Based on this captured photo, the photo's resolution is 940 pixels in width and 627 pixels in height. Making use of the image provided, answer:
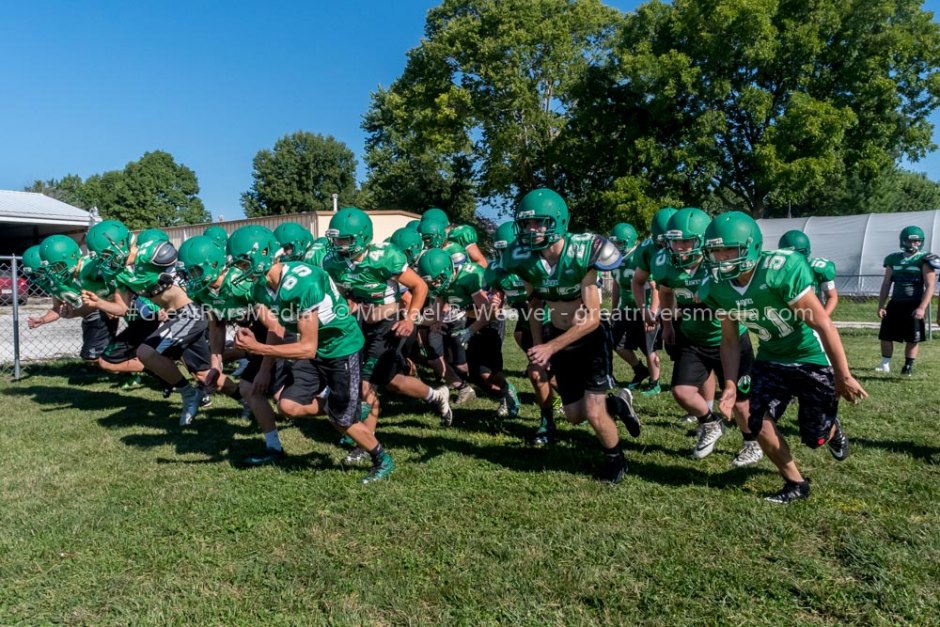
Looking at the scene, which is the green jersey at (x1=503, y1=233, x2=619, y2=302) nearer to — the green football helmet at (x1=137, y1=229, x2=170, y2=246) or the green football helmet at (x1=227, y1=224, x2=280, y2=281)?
the green football helmet at (x1=227, y1=224, x2=280, y2=281)

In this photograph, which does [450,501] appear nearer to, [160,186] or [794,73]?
[794,73]

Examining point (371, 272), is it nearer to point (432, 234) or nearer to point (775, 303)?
point (432, 234)

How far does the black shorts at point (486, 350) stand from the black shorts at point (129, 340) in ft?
13.0

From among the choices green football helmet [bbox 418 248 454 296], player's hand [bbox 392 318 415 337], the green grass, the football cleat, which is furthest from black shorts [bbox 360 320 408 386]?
the football cleat

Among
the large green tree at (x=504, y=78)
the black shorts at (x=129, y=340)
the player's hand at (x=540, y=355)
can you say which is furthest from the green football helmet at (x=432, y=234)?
the large green tree at (x=504, y=78)

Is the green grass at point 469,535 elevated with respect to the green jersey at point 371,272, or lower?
lower

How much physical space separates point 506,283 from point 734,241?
9.83 ft

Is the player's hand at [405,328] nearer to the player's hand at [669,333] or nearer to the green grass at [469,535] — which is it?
the green grass at [469,535]

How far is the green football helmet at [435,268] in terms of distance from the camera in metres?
6.89

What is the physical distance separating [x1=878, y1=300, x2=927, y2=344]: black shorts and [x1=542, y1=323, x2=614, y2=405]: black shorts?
6.30 m

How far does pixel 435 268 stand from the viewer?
271 inches

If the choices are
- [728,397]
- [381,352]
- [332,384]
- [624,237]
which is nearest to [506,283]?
[381,352]

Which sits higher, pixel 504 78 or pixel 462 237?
pixel 504 78

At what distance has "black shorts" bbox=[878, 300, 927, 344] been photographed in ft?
28.8
